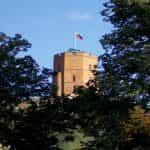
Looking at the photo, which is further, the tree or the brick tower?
the brick tower

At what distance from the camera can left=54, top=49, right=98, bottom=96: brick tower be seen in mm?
154250

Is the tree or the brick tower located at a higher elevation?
the brick tower

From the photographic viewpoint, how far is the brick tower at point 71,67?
154250 millimetres

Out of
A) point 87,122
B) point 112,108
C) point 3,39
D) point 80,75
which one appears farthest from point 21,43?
point 80,75

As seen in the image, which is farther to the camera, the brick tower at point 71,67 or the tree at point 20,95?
the brick tower at point 71,67

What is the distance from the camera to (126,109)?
3488cm

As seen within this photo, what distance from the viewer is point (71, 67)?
159 metres

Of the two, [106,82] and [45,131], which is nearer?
[106,82]

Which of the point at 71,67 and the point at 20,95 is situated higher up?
the point at 71,67

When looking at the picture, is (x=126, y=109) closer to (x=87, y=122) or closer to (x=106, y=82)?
(x=106, y=82)

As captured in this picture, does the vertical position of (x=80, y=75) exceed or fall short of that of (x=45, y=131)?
it exceeds it

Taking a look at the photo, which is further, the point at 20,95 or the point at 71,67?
the point at 71,67

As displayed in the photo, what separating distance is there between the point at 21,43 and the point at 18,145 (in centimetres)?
692

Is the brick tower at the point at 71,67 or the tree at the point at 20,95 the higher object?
the brick tower at the point at 71,67
